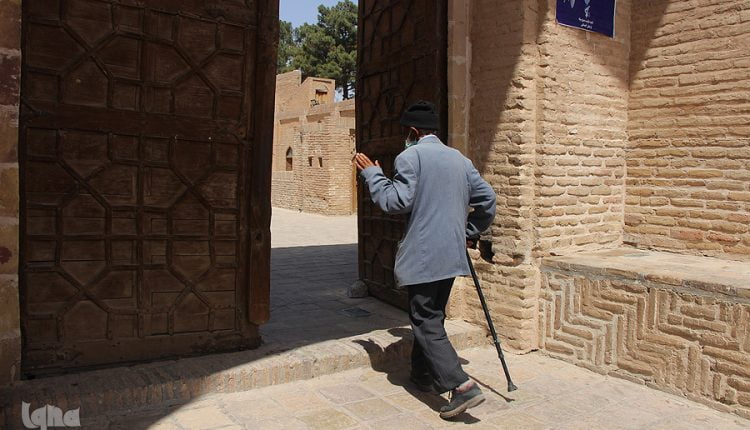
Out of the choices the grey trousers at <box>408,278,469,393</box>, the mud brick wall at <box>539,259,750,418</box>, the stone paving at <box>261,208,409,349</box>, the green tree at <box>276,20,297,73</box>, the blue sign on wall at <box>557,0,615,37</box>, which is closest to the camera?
the grey trousers at <box>408,278,469,393</box>

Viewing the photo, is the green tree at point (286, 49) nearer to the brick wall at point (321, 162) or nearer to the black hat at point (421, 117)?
the brick wall at point (321, 162)

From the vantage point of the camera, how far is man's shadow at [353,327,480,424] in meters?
4.04

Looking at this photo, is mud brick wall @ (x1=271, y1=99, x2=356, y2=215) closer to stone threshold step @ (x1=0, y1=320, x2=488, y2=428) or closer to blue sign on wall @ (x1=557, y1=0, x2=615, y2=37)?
blue sign on wall @ (x1=557, y1=0, x2=615, y2=37)

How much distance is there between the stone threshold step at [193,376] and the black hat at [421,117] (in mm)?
1713

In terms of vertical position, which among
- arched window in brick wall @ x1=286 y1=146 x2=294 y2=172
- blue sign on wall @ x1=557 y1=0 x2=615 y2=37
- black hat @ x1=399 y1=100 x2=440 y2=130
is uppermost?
blue sign on wall @ x1=557 y1=0 x2=615 y2=37

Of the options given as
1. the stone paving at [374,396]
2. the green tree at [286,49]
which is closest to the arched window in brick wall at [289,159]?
the green tree at [286,49]

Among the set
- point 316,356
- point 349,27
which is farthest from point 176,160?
point 349,27

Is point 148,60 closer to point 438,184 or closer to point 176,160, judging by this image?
point 176,160

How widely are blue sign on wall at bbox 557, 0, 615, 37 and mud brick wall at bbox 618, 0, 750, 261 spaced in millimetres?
336

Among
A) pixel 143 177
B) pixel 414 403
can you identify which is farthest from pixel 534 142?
pixel 143 177

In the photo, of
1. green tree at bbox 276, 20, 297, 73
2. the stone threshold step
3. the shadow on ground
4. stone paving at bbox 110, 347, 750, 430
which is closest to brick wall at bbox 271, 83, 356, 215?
the shadow on ground

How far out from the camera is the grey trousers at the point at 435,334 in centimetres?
362

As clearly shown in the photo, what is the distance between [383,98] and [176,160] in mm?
2713

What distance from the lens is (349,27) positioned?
40406 mm
